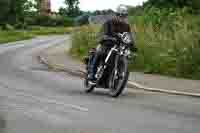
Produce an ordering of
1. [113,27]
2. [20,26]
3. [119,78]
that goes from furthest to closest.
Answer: [20,26] < [113,27] < [119,78]

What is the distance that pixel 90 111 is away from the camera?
11102 mm

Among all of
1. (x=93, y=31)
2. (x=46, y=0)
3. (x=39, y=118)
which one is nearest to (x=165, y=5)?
(x=93, y=31)

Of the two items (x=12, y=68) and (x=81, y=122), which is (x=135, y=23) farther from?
(x=81, y=122)

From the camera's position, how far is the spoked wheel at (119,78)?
13484mm

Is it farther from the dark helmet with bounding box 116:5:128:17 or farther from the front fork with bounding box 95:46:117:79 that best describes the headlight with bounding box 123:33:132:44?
the dark helmet with bounding box 116:5:128:17

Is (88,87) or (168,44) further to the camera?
(168,44)

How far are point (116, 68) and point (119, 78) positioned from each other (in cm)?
21

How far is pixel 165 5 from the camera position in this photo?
36688 millimetres

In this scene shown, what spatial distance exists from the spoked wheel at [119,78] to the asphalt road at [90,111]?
0.18 m

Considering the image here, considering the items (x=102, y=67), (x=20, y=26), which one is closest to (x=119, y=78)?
(x=102, y=67)

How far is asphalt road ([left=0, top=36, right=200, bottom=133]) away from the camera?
362 inches

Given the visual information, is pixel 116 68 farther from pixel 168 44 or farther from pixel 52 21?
pixel 52 21

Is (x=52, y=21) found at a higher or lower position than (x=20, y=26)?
lower

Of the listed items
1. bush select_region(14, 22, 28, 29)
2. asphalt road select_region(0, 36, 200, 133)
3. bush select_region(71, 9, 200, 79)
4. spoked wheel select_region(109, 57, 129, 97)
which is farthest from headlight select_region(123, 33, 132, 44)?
bush select_region(14, 22, 28, 29)
